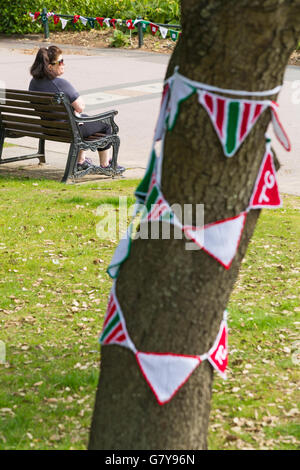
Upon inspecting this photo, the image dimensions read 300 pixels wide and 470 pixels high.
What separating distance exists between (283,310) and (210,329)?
2.09 metres

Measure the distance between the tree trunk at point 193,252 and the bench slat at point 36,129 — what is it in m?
5.24

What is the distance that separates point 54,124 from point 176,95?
5.47 meters

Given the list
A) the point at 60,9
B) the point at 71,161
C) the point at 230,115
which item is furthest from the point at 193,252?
the point at 60,9

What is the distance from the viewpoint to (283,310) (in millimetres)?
4957

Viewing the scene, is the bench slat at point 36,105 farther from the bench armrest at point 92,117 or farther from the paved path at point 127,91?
the paved path at point 127,91

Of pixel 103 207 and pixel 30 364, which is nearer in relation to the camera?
pixel 30 364

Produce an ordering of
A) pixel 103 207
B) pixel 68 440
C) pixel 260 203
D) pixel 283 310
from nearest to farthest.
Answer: pixel 260 203
pixel 68 440
pixel 283 310
pixel 103 207

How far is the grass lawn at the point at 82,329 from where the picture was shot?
12.0ft

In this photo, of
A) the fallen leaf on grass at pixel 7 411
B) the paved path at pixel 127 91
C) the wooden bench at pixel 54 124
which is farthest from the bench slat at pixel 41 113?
the fallen leaf on grass at pixel 7 411

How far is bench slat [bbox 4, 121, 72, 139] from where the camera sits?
26.6 ft

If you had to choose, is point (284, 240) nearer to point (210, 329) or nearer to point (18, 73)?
point (210, 329)

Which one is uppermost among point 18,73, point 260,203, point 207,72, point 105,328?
point 207,72

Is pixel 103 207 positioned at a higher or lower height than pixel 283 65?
lower
